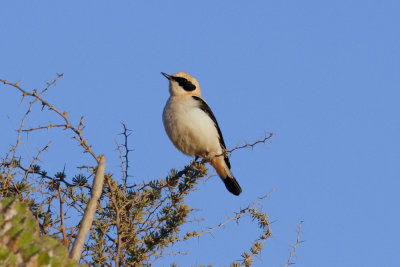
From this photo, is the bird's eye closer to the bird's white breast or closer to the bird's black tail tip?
the bird's white breast

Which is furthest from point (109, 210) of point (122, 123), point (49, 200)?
point (122, 123)

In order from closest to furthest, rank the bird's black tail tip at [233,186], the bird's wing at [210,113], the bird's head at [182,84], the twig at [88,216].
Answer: the twig at [88,216], the bird's wing at [210,113], the bird's black tail tip at [233,186], the bird's head at [182,84]

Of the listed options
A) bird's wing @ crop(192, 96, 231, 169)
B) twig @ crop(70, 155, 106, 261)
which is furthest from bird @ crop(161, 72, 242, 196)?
twig @ crop(70, 155, 106, 261)

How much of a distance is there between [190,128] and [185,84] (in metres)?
1.14

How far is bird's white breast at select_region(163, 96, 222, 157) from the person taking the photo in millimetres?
7812

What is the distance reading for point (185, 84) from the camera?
880 cm

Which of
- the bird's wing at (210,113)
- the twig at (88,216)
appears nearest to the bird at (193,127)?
the bird's wing at (210,113)

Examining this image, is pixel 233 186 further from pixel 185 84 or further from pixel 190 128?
pixel 185 84

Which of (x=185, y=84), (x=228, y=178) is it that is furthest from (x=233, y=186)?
(x=185, y=84)

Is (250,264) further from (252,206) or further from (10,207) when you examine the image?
(10,207)

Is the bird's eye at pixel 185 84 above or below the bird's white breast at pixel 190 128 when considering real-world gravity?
above

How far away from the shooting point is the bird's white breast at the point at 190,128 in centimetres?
781

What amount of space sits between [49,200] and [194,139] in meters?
3.63

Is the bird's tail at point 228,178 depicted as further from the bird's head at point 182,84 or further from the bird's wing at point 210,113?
the bird's head at point 182,84
